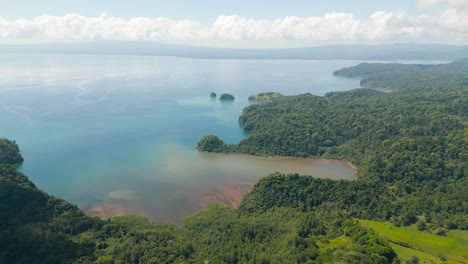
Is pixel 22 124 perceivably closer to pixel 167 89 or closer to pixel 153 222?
pixel 153 222

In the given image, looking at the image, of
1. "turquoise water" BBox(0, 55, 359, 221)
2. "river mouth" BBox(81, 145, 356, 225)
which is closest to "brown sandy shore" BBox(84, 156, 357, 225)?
"river mouth" BBox(81, 145, 356, 225)

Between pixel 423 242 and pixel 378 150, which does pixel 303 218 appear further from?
pixel 378 150

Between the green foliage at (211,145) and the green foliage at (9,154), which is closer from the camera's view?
the green foliage at (9,154)

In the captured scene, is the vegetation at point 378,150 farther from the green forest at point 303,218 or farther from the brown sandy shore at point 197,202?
the brown sandy shore at point 197,202

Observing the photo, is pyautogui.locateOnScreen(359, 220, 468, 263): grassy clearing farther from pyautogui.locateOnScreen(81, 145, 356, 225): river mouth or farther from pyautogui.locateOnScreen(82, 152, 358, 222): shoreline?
pyautogui.locateOnScreen(81, 145, 356, 225): river mouth

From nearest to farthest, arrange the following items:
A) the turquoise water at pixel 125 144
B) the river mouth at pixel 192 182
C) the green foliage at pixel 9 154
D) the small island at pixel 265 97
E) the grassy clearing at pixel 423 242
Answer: the grassy clearing at pixel 423 242 < the river mouth at pixel 192 182 < the turquoise water at pixel 125 144 < the green foliage at pixel 9 154 < the small island at pixel 265 97

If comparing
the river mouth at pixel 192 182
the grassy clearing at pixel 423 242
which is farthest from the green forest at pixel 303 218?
the river mouth at pixel 192 182

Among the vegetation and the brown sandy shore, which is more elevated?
the vegetation
